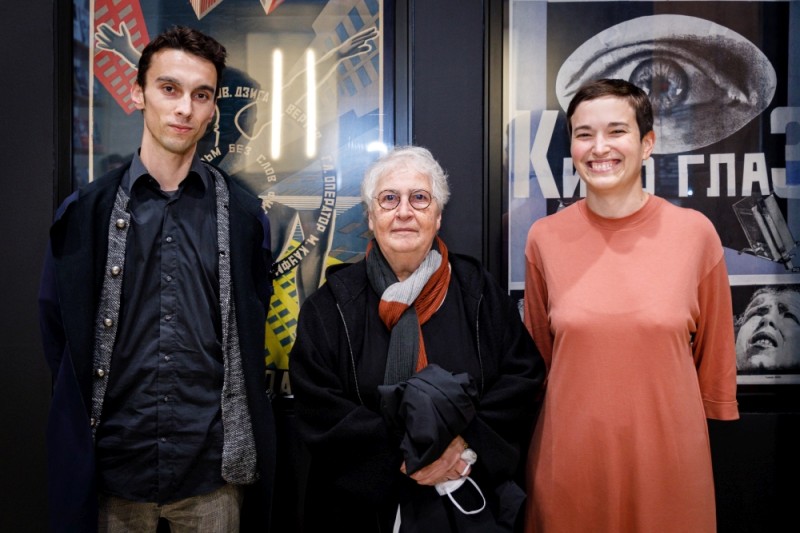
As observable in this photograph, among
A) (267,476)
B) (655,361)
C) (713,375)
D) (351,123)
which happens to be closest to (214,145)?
(351,123)

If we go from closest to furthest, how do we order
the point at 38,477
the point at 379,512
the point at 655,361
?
the point at 655,361 → the point at 379,512 → the point at 38,477

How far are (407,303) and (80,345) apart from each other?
2.94ft

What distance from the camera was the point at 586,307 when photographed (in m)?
1.58

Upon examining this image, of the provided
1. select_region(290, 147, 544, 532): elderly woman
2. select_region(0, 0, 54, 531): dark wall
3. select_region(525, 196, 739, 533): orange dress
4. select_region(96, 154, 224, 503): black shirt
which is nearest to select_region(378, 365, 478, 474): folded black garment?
select_region(290, 147, 544, 532): elderly woman

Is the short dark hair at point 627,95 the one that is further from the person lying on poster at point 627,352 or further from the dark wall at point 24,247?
the dark wall at point 24,247

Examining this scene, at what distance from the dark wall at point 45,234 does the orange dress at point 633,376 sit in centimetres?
62

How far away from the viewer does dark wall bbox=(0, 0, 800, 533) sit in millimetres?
2148

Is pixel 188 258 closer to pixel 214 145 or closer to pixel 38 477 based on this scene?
pixel 214 145

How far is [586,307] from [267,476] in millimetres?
1047

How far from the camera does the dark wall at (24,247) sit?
7.11 ft

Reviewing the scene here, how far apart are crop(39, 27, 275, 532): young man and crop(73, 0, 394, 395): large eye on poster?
1.57 feet

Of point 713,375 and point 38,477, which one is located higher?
point 713,375

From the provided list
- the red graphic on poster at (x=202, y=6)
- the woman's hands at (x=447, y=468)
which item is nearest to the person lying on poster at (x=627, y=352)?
the woman's hands at (x=447, y=468)

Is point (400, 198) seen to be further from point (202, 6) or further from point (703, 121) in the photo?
point (703, 121)
